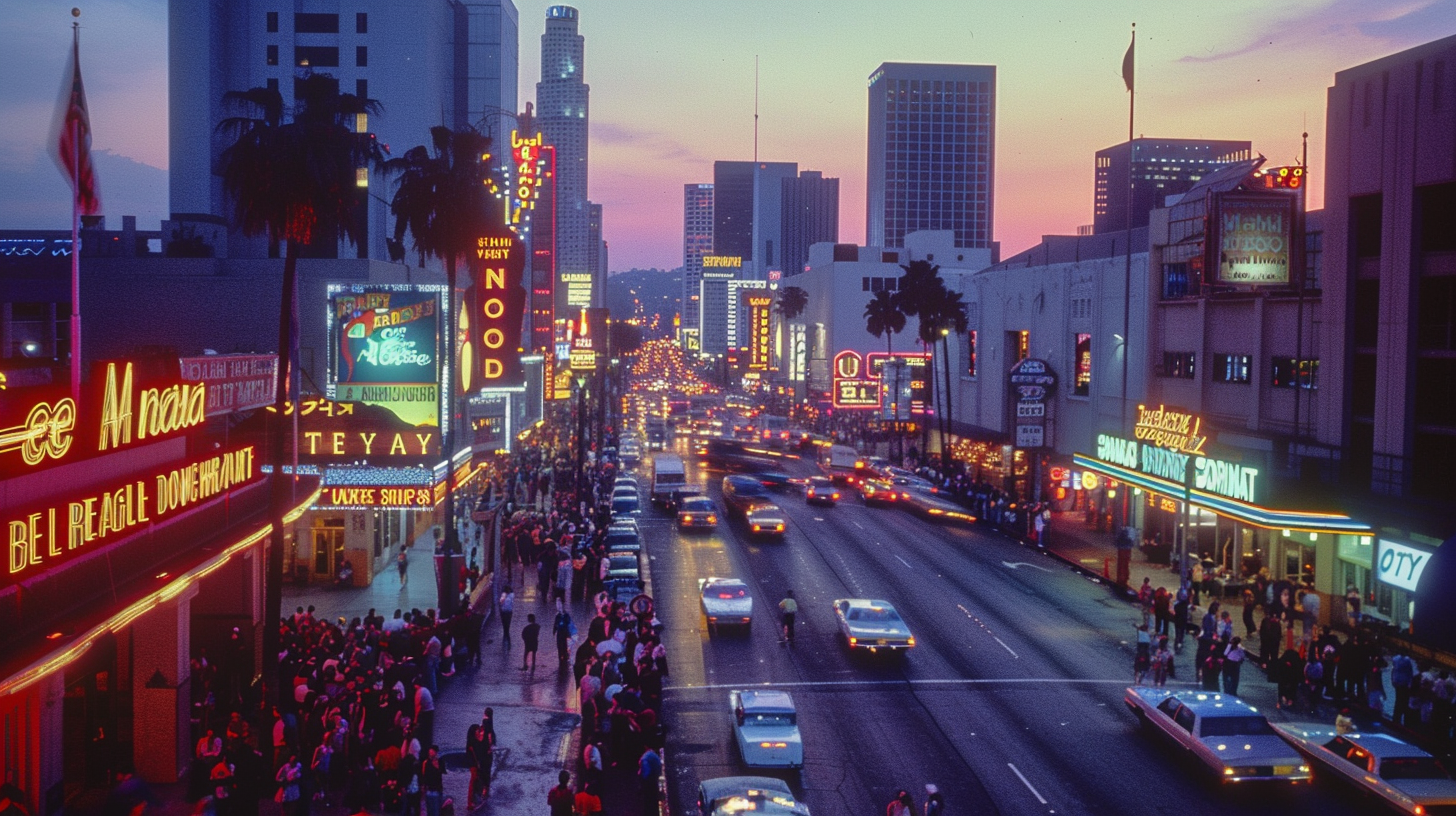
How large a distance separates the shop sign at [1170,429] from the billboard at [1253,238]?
4800 millimetres

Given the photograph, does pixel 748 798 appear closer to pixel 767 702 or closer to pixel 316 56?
pixel 767 702

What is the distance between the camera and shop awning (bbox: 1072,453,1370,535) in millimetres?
33375

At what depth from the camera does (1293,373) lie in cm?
4025

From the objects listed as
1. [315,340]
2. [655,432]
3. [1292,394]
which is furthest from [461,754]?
[655,432]

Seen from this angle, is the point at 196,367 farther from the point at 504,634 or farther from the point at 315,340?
the point at 315,340

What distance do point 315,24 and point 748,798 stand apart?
8086cm

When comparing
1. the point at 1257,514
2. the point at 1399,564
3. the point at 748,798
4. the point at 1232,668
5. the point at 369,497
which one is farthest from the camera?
the point at 1257,514

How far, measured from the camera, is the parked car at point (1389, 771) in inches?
738

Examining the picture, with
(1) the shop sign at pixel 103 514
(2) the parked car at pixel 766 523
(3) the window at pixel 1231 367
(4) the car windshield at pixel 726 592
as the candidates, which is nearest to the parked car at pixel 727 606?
(4) the car windshield at pixel 726 592

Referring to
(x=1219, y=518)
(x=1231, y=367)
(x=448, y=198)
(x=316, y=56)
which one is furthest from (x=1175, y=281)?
(x=316, y=56)

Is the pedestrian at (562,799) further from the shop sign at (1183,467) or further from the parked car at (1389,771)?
the shop sign at (1183,467)

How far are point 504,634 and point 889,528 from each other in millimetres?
24866

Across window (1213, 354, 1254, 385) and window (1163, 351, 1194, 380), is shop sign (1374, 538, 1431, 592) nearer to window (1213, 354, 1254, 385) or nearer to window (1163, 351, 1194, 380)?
window (1213, 354, 1254, 385)

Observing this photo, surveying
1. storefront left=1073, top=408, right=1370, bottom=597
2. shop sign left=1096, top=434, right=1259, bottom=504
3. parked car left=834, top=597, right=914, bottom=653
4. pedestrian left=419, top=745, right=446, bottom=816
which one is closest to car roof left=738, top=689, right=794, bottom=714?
Answer: pedestrian left=419, top=745, right=446, bottom=816
